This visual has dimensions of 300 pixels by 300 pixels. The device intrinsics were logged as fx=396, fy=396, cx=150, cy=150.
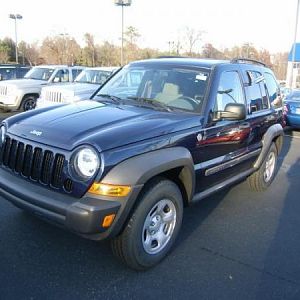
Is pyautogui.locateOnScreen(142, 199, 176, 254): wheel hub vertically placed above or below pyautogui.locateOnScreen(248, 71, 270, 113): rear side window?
below

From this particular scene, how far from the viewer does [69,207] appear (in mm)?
3055

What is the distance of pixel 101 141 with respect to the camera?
10.5 feet

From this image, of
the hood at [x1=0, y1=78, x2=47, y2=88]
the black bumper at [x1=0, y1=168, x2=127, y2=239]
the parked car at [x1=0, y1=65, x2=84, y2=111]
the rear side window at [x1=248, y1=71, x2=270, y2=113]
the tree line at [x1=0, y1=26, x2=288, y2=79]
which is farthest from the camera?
the tree line at [x1=0, y1=26, x2=288, y2=79]

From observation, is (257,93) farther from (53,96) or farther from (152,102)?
A: (53,96)

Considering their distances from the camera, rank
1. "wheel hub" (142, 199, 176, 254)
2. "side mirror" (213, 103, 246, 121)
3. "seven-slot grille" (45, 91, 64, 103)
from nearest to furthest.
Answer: "wheel hub" (142, 199, 176, 254)
"side mirror" (213, 103, 246, 121)
"seven-slot grille" (45, 91, 64, 103)

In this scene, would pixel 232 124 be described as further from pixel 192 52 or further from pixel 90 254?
pixel 192 52

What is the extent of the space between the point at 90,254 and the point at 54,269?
0.41m

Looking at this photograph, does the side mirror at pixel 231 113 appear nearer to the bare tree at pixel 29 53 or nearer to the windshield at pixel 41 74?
the windshield at pixel 41 74

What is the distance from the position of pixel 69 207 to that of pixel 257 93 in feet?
11.1

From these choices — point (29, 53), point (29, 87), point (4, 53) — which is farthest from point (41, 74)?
point (29, 53)

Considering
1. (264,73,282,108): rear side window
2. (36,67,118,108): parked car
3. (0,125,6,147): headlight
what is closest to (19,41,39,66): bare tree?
(36,67,118,108): parked car

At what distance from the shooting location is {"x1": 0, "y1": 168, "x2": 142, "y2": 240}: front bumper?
301 cm

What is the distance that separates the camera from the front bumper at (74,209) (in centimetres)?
301

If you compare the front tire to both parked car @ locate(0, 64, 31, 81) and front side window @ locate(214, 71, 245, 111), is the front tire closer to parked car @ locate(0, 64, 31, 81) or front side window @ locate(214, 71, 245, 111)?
front side window @ locate(214, 71, 245, 111)
